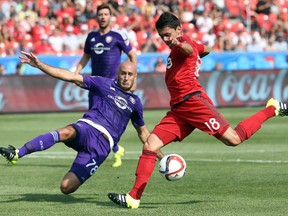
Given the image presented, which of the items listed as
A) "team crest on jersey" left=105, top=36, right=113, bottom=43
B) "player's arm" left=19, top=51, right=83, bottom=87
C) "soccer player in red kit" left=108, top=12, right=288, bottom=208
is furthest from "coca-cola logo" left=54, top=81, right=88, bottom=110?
"soccer player in red kit" left=108, top=12, right=288, bottom=208

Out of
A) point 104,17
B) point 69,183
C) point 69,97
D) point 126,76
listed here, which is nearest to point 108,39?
point 104,17

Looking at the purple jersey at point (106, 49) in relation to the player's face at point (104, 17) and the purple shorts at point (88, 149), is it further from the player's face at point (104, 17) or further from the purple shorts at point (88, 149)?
the purple shorts at point (88, 149)

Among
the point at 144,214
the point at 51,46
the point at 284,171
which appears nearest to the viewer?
the point at 144,214

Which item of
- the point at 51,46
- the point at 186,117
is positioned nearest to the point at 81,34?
the point at 51,46

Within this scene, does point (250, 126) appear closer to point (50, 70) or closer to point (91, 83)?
point (91, 83)

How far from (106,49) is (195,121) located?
4898 millimetres

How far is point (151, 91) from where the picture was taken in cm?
2658

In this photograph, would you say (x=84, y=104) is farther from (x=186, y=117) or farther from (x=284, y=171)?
(x=186, y=117)

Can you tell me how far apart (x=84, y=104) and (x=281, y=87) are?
6.61 metres

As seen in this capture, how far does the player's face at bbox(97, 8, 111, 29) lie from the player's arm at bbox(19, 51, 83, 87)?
412cm

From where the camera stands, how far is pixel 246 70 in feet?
88.5

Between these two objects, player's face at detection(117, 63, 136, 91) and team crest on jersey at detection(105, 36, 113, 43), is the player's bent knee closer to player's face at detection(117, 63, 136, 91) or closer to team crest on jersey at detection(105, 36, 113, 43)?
player's face at detection(117, 63, 136, 91)

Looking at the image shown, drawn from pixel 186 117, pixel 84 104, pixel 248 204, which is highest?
pixel 186 117

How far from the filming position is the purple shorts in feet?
33.3
